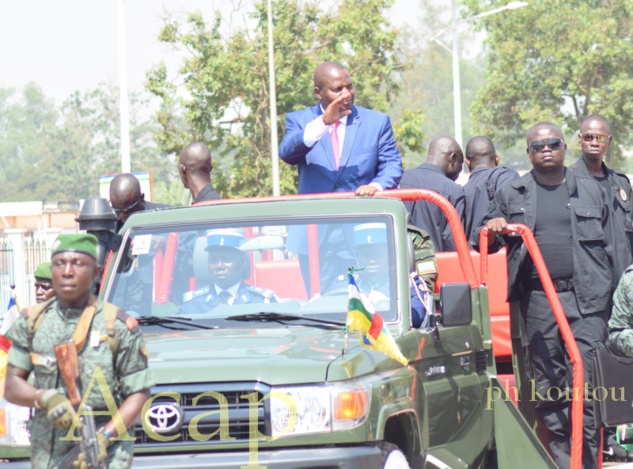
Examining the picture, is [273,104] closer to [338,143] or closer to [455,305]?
[338,143]

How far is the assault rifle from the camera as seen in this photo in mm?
4254

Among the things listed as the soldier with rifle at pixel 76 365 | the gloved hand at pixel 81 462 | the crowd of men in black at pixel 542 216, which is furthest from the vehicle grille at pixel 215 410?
the crowd of men in black at pixel 542 216

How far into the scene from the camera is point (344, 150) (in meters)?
7.71

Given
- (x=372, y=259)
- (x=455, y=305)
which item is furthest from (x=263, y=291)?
(x=455, y=305)

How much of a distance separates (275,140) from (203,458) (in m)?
25.9

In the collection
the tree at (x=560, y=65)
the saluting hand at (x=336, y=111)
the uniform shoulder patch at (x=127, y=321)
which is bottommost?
the uniform shoulder patch at (x=127, y=321)

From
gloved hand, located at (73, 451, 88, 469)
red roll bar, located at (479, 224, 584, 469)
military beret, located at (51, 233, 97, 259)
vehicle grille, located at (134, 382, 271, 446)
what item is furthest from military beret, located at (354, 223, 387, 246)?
gloved hand, located at (73, 451, 88, 469)

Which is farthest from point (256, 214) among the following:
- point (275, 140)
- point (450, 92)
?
point (450, 92)

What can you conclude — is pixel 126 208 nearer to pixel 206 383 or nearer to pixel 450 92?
pixel 206 383

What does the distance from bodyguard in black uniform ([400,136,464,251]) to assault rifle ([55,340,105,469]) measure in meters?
4.11

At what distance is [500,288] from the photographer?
7859 millimetres

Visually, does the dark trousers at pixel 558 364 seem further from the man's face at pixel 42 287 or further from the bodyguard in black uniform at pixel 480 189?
the man's face at pixel 42 287

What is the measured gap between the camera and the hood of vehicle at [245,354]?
16.2 feet

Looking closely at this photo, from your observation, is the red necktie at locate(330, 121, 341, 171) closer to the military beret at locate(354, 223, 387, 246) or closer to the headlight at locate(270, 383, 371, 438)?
the military beret at locate(354, 223, 387, 246)
